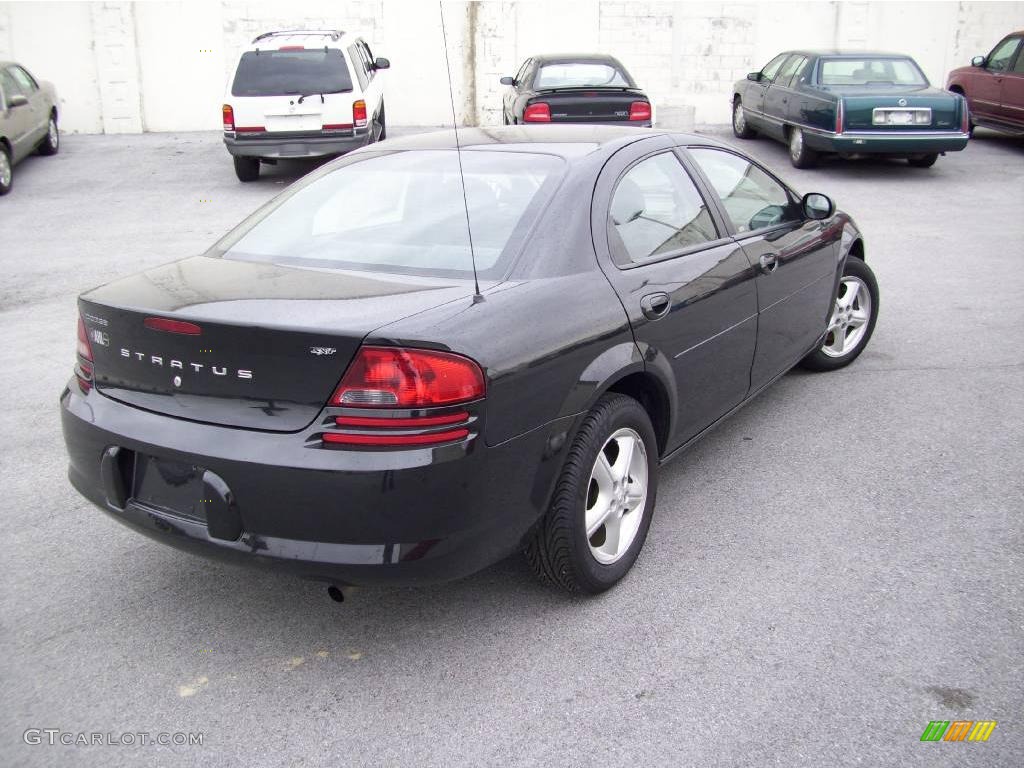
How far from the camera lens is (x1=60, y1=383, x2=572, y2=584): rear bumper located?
266 centimetres

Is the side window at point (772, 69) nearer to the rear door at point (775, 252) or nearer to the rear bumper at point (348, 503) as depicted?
the rear door at point (775, 252)

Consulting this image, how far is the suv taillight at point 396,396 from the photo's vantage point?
266 cm

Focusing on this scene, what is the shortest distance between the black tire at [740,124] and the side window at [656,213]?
1267cm

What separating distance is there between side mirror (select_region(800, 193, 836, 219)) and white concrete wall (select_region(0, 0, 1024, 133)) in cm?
1437

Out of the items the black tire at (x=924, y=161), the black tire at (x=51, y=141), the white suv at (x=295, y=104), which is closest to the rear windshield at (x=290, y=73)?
the white suv at (x=295, y=104)

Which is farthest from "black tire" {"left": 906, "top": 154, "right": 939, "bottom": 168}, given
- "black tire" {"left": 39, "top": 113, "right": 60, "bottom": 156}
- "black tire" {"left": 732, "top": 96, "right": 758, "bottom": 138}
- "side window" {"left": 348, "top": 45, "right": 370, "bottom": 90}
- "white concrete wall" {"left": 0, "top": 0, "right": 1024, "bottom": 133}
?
"black tire" {"left": 39, "top": 113, "right": 60, "bottom": 156}

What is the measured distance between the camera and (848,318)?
18.9ft

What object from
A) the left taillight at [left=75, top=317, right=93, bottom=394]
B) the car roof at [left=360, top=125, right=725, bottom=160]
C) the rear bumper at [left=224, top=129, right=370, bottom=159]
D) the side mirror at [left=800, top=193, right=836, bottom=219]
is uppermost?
the car roof at [left=360, top=125, right=725, bottom=160]

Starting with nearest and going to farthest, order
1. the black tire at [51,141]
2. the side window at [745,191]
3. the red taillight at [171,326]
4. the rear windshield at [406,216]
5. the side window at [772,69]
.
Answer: the red taillight at [171,326] → the rear windshield at [406,216] → the side window at [745,191] → the side window at [772,69] → the black tire at [51,141]

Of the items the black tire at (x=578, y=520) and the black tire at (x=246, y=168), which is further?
the black tire at (x=246, y=168)

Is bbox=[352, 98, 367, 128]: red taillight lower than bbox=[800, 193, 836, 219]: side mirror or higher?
lower

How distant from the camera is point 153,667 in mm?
3027

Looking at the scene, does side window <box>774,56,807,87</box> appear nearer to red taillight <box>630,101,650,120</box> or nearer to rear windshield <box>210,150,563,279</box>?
red taillight <box>630,101,650,120</box>

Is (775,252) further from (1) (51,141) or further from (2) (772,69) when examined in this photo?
(1) (51,141)
